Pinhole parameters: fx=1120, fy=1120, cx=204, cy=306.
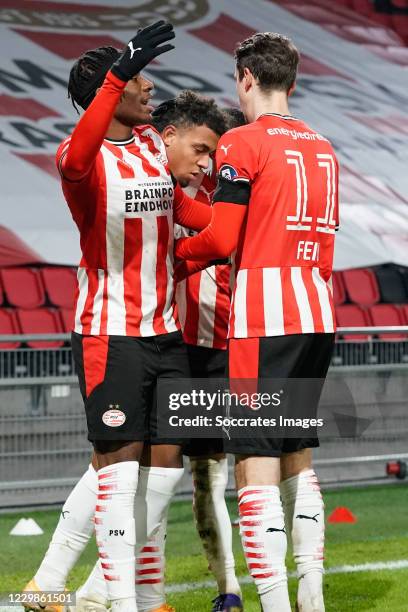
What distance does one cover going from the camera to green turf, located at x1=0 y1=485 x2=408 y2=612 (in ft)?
14.2

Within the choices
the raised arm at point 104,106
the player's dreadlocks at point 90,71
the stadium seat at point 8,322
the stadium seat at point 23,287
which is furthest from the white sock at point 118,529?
the stadium seat at point 23,287

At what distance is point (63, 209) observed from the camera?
43.4 feet

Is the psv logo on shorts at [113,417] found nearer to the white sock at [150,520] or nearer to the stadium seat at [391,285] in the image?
the white sock at [150,520]

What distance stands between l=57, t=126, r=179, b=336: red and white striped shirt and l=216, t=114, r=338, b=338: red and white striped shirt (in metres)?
0.25

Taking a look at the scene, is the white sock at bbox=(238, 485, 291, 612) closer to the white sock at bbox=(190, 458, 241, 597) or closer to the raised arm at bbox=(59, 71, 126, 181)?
the white sock at bbox=(190, 458, 241, 597)

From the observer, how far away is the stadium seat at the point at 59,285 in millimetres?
12031

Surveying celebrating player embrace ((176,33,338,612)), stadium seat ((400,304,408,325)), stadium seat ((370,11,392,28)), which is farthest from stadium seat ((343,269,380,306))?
celebrating player embrace ((176,33,338,612))

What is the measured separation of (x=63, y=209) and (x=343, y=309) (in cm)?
353

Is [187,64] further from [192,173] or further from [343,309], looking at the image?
[192,173]

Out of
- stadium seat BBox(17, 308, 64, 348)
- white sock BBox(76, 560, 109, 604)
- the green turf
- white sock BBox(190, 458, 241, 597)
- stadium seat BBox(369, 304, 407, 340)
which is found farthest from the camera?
stadium seat BBox(369, 304, 407, 340)

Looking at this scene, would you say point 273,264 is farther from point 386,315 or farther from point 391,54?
point 391,54

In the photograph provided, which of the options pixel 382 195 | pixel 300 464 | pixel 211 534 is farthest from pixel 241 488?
pixel 382 195

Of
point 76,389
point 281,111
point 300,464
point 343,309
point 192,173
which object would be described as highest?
point 281,111

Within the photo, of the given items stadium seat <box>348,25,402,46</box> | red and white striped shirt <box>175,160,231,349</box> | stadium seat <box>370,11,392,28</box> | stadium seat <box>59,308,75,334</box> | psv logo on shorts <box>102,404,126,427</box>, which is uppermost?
psv logo on shorts <box>102,404,126,427</box>
